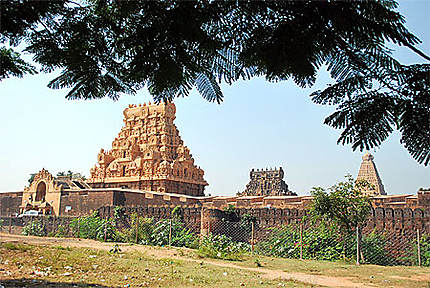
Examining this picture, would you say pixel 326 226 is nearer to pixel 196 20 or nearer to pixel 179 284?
pixel 179 284

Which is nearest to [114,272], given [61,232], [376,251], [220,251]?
[220,251]

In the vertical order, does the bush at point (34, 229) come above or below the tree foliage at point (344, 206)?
below

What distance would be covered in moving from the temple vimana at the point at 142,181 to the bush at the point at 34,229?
309cm

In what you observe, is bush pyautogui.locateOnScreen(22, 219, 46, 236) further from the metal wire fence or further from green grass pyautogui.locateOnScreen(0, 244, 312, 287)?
green grass pyautogui.locateOnScreen(0, 244, 312, 287)

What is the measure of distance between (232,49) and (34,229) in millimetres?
18423

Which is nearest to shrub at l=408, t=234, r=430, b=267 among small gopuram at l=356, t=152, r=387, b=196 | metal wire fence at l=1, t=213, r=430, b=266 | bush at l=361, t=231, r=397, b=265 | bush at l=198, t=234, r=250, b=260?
metal wire fence at l=1, t=213, r=430, b=266

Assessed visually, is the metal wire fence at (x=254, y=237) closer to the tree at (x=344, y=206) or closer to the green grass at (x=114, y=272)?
the tree at (x=344, y=206)

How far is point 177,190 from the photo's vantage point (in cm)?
2822

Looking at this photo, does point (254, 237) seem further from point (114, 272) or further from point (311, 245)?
point (114, 272)

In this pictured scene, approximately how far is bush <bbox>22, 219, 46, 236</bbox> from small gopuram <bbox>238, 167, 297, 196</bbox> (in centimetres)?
1801

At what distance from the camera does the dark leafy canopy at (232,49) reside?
51.3 inches

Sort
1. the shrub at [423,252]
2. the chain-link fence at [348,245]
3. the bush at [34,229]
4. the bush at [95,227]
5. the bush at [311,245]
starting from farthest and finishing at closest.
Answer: the bush at [34,229] → the bush at [95,227] → the bush at [311,245] → the chain-link fence at [348,245] → the shrub at [423,252]

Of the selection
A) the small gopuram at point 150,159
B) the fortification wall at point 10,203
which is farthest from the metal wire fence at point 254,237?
the small gopuram at point 150,159

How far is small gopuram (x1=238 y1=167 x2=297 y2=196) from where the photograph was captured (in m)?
32.5
